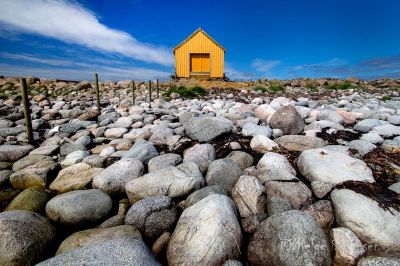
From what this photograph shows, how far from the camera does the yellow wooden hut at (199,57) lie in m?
22.5

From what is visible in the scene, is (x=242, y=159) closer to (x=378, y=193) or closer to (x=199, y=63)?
(x=378, y=193)

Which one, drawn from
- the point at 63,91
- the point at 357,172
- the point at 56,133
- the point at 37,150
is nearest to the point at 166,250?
the point at 357,172

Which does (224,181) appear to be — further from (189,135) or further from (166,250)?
(189,135)

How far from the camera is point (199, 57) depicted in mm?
23172

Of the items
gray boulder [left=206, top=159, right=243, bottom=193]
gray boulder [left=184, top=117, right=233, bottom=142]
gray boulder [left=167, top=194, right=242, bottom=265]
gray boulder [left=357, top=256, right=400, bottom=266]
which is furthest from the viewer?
gray boulder [left=184, top=117, right=233, bottom=142]

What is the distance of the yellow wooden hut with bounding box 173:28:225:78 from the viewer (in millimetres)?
22469

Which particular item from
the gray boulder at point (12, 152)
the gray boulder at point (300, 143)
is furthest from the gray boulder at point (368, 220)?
the gray boulder at point (12, 152)

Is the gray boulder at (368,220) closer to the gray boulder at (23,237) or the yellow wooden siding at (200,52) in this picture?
the gray boulder at (23,237)

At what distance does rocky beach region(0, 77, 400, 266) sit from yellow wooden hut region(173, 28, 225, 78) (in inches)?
698

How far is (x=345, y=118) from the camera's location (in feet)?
21.0

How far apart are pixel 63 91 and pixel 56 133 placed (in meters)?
13.7

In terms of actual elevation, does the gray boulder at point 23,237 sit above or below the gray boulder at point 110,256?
below

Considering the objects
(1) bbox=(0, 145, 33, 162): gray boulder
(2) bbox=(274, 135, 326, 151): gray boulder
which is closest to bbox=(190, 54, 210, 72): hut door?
(1) bbox=(0, 145, 33, 162): gray boulder

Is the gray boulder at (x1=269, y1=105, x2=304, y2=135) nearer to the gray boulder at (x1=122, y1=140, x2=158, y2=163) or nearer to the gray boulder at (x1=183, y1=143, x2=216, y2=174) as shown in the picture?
the gray boulder at (x1=183, y1=143, x2=216, y2=174)
